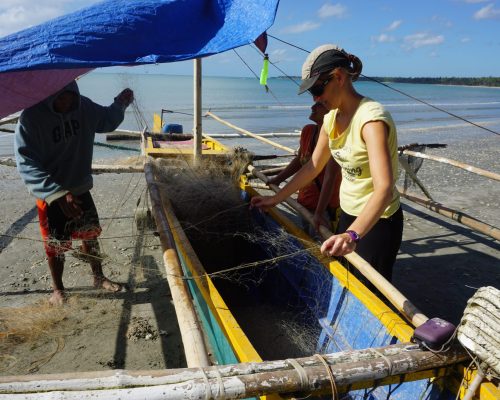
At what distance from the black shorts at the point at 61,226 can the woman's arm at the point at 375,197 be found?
2517mm

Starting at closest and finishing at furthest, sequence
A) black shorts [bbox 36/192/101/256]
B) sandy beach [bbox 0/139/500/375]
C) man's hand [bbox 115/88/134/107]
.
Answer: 1. sandy beach [bbox 0/139/500/375]
2. black shorts [bbox 36/192/101/256]
3. man's hand [bbox 115/88/134/107]

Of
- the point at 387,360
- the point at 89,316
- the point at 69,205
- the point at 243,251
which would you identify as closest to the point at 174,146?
the point at 243,251

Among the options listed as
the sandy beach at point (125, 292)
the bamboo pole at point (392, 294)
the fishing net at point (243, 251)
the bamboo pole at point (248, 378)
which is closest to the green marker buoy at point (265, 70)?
the fishing net at point (243, 251)

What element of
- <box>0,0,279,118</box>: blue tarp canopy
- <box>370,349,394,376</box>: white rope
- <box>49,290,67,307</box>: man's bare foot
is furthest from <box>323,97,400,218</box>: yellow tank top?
<box>49,290,67,307</box>: man's bare foot

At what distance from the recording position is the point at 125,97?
4172 millimetres

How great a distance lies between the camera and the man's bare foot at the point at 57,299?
3.87 metres

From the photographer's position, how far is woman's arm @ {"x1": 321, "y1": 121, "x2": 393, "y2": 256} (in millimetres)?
1930

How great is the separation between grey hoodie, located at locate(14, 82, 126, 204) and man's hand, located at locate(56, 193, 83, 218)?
0.06 metres

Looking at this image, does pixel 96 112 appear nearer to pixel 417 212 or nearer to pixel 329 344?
pixel 329 344

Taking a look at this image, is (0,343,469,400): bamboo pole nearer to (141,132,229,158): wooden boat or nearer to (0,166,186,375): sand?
(0,166,186,375): sand

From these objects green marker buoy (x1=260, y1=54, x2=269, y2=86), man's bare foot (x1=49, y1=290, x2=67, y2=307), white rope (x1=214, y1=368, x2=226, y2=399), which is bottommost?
man's bare foot (x1=49, y1=290, x2=67, y2=307)

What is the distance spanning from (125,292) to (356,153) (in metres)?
2.98

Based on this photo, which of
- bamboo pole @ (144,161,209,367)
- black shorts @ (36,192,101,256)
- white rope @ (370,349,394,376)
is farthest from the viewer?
black shorts @ (36,192,101,256)

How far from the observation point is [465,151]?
45.3ft
